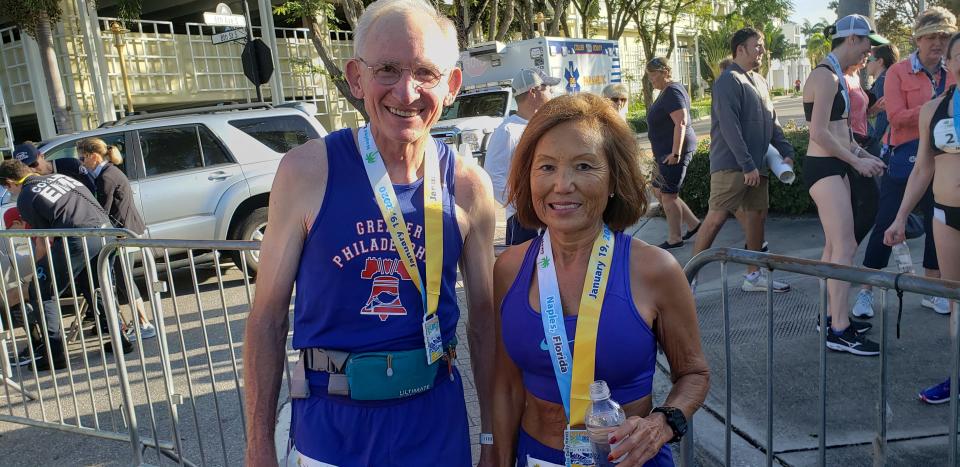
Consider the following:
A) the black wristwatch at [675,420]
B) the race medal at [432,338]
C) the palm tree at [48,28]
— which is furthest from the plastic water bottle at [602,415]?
the palm tree at [48,28]

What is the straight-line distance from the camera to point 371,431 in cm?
187

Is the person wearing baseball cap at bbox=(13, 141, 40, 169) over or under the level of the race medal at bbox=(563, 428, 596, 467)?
over

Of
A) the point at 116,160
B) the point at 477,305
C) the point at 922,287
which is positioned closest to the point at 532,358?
the point at 477,305

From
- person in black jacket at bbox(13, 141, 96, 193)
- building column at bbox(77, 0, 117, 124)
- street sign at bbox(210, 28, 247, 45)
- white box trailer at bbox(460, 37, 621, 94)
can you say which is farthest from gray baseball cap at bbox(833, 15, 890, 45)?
building column at bbox(77, 0, 117, 124)

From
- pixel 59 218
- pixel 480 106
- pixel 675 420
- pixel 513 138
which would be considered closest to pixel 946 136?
pixel 513 138

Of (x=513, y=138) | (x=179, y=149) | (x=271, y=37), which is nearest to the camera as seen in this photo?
(x=513, y=138)

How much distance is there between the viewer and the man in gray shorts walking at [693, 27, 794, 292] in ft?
19.0

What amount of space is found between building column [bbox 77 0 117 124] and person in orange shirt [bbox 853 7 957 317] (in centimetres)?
1607

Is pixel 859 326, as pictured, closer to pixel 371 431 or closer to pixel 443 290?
pixel 443 290

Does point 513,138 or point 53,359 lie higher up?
point 513,138

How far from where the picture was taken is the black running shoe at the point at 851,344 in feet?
14.1

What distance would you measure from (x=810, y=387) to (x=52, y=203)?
5.82m

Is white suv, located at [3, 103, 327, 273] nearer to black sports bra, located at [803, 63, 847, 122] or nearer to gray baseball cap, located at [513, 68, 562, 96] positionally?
gray baseball cap, located at [513, 68, 562, 96]

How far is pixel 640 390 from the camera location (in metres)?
1.90
